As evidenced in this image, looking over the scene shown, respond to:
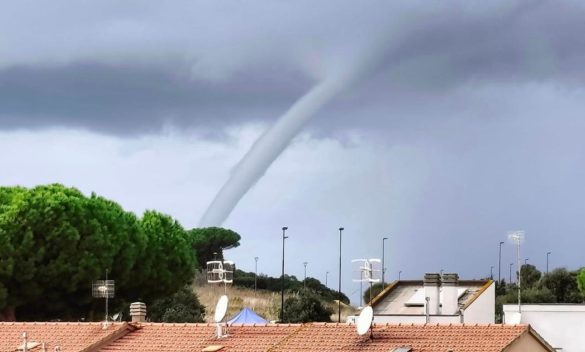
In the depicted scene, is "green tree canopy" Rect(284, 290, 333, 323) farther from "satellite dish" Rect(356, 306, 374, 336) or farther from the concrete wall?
"satellite dish" Rect(356, 306, 374, 336)

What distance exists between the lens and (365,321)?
42.2 meters

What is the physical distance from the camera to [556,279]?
560 ft

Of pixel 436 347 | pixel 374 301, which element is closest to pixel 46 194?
pixel 374 301

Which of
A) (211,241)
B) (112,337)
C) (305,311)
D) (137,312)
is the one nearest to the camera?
(112,337)

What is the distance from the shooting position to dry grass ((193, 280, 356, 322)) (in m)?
128

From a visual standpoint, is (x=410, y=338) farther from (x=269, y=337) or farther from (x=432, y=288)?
(x=432, y=288)

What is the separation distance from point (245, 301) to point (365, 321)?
9897 centimetres

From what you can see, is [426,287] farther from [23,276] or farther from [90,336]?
[23,276]

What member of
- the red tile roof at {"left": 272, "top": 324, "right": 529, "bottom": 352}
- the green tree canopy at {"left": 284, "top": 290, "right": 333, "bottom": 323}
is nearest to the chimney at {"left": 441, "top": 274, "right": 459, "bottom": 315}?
the red tile roof at {"left": 272, "top": 324, "right": 529, "bottom": 352}

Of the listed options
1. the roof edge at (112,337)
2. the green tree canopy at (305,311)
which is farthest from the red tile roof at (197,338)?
the green tree canopy at (305,311)

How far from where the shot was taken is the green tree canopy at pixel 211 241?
631 feet

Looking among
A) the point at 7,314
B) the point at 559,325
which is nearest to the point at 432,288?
the point at 559,325

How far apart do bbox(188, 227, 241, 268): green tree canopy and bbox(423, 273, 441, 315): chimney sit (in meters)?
126

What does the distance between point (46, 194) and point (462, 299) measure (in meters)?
35.9
